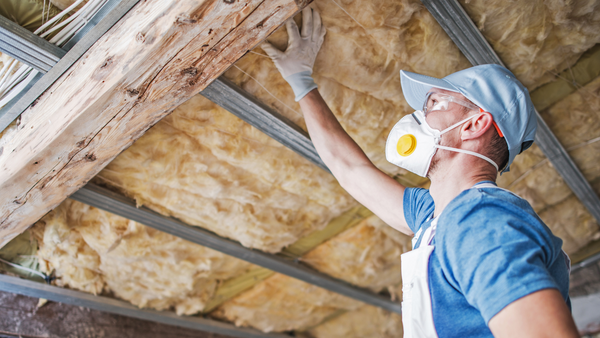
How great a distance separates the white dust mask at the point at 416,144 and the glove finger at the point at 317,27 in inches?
20.8

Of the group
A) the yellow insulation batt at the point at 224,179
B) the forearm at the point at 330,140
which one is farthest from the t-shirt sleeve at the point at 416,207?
the yellow insulation batt at the point at 224,179

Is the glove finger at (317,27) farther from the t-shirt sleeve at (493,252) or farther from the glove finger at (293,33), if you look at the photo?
the t-shirt sleeve at (493,252)

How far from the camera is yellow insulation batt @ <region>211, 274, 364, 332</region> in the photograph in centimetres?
297

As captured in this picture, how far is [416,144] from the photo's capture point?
117 centimetres

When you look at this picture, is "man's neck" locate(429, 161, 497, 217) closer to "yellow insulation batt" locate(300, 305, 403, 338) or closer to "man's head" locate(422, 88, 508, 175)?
"man's head" locate(422, 88, 508, 175)

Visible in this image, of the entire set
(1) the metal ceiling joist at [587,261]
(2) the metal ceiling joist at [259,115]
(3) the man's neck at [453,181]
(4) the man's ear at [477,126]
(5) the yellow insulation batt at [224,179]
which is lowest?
(3) the man's neck at [453,181]

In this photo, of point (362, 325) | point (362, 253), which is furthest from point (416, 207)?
point (362, 325)

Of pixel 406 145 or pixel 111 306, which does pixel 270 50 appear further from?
pixel 111 306

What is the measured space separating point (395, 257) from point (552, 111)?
4.76 feet

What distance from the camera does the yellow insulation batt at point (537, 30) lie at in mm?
1596

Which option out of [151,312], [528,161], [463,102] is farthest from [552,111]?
[151,312]

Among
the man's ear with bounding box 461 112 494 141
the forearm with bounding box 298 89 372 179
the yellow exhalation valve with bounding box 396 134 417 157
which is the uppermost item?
the forearm with bounding box 298 89 372 179

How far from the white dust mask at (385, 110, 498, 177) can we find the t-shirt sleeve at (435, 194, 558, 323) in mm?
260

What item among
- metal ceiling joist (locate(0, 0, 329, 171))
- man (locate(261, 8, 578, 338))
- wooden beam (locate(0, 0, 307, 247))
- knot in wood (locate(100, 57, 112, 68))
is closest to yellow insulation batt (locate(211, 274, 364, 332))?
metal ceiling joist (locate(0, 0, 329, 171))
